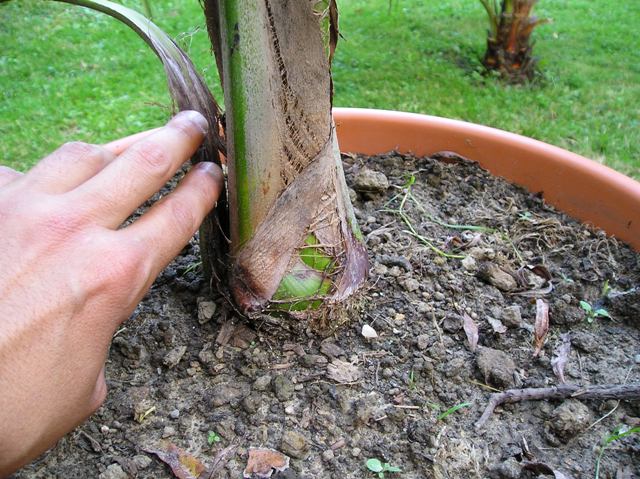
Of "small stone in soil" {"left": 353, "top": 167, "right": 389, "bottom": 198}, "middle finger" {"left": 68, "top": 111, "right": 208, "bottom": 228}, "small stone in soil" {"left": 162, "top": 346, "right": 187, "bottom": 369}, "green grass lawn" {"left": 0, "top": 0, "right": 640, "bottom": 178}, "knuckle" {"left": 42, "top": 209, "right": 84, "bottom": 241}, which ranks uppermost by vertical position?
"middle finger" {"left": 68, "top": 111, "right": 208, "bottom": 228}

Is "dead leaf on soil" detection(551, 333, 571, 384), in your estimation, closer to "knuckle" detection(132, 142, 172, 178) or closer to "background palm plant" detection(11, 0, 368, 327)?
"background palm plant" detection(11, 0, 368, 327)

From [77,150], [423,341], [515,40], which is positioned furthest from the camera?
[515,40]

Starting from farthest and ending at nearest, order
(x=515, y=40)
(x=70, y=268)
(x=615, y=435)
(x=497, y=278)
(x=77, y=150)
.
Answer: (x=515, y=40) → (x=497, y=278) → (x=615, y=435) → (x=77, y=150) → (x=70, y=268)

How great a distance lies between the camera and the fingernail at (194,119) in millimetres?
699

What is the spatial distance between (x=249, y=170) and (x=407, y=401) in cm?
39

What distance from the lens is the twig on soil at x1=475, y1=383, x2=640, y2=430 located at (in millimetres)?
782

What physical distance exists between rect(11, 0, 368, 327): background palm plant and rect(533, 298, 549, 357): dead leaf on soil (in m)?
0.30

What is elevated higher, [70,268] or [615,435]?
[70,268]

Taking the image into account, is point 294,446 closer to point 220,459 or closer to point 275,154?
point 220,459

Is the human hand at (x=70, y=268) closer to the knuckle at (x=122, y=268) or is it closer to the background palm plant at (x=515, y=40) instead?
the knuckle at (x=122, y=268)

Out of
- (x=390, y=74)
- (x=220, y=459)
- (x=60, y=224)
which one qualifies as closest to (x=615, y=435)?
(x=220, y=459)

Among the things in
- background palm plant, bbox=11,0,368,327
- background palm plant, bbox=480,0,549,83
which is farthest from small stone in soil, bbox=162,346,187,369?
background palm plant, bbox=480,0,549,83

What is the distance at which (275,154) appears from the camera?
0.72 m

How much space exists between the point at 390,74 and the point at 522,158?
1358mm
